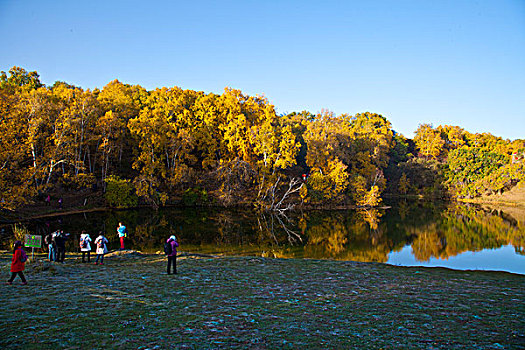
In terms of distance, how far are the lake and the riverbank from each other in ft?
24.0

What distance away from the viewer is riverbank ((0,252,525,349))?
6.55 metres

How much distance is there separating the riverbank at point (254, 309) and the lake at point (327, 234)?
24.0 feet

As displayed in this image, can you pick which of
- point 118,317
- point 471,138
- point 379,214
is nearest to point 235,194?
point 379,214

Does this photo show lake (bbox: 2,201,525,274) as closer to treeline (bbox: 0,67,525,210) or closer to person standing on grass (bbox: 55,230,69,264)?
treeline (bbox: 0,67,525,210)

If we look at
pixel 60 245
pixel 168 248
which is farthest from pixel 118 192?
pixel 168 248

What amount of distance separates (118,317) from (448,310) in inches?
327

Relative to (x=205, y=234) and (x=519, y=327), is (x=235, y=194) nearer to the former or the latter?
(x=205, y=234)

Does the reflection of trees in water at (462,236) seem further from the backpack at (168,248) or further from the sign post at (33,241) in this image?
the sign post at (33,241)

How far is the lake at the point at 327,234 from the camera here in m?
21.1

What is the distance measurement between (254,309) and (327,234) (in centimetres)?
2096

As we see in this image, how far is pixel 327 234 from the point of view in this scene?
28.7 meters

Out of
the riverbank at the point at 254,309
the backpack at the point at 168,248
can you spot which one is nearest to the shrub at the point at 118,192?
the riverbank at the point at 254,309

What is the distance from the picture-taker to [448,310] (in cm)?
866

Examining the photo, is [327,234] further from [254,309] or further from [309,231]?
[254,309]
